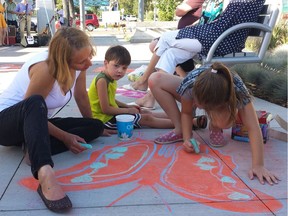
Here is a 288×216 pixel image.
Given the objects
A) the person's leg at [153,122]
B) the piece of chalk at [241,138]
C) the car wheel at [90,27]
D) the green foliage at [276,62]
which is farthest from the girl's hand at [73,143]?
the car wheel at [90,27]

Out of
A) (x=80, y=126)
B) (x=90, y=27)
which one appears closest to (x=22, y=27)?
(x=80, y=126)

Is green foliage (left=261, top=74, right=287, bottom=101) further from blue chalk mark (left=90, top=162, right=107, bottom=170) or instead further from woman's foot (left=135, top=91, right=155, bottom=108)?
blue chalk mark (left=90, top=162, right=107, bottom=170)

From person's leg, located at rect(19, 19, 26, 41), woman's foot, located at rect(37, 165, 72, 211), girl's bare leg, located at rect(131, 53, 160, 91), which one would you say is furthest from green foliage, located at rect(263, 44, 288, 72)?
person's leg, located at rect(19, 19, 26, 41)

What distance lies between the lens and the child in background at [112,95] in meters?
3.19

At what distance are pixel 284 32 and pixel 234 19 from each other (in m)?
6.42

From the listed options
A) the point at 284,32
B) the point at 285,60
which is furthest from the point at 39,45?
the point at 285,60

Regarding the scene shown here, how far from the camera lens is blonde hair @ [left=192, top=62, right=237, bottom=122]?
2.23 m

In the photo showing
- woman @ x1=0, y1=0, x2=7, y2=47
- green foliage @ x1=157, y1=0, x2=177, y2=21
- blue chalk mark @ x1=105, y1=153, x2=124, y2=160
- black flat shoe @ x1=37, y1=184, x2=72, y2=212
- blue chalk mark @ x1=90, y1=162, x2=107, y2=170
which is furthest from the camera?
green foliage @ x1=157, y1=0, x2=177, y2=21

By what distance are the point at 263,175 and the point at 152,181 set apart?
0.72 metres

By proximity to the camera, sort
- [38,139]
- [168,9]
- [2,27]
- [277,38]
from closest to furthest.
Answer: [38,139] → [277,38] → [2,27] → [168,9]

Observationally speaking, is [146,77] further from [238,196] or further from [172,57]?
[238,196]

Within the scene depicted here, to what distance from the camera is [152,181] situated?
92.0 inches

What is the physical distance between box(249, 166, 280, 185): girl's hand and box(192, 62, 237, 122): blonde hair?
411 millimetres

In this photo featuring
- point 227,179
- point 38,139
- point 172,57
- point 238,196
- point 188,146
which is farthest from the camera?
point 172,57
